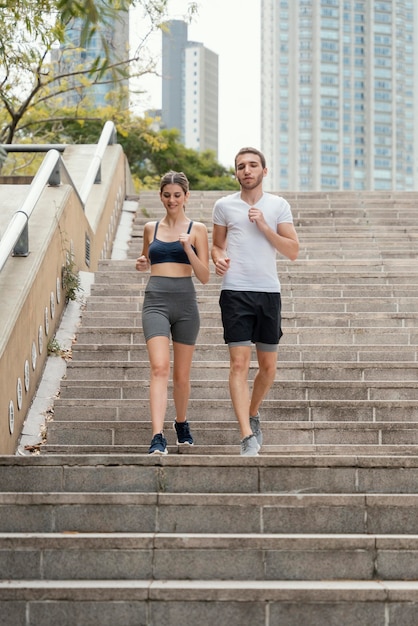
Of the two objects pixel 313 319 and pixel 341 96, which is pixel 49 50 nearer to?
pixel 313 319

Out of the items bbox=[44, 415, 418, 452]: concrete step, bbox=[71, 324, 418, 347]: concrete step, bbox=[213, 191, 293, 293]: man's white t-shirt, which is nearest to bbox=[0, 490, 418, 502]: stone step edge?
bbox=[213, 191, 293, 293]: man's white t-shirt

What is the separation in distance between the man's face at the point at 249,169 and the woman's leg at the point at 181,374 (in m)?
1.02

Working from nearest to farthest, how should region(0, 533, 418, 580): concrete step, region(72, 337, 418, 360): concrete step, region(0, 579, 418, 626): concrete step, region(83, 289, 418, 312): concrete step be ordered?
region(0, 579, 418, 626): concrete step < region(0, 533, 418, 580): concrete step < region(72, 337, 418, 360): concrete step < region(83, 289, 418, 312): concrete step

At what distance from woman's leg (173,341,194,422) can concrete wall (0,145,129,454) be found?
3.40ft

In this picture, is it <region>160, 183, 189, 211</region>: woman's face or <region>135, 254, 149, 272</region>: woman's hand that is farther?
<region>135, 254, 149, 272</region>: woman's hand

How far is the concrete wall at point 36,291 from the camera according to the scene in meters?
6.77

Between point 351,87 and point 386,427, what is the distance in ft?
510

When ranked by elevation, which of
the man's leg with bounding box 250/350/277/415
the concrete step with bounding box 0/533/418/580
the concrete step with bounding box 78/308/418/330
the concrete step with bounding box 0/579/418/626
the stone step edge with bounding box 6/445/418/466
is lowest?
the concrete step with bounding box 0/579/418/626

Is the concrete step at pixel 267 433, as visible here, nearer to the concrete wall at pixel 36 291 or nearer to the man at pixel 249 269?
the concrete wall at pixel 36 291

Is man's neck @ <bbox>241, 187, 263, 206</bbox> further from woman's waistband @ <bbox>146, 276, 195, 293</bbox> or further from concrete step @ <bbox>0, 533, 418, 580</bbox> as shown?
concrete step @ <bbox>0, 533, 418, 580</bbox>

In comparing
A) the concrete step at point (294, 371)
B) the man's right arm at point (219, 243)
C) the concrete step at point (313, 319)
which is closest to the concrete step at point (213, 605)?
the man's right arm at point (219, 243)

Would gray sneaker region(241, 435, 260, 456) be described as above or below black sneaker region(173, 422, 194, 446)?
below

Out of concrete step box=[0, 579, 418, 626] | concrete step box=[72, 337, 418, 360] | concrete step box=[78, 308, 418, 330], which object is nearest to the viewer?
concrete step box=[0, 579, 418, 626]

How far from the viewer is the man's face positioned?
620cm
